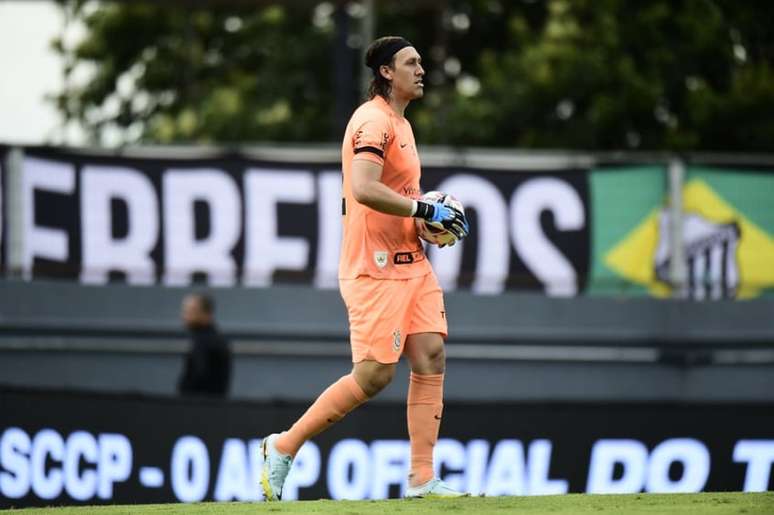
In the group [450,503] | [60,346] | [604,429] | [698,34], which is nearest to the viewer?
A: [450,503]

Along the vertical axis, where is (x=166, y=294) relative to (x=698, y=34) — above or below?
below

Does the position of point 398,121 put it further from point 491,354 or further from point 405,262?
point 491,354

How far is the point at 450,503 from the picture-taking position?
7582 millimetres

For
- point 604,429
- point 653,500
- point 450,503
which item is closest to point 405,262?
point 450,503

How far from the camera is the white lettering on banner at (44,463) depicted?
11.4m

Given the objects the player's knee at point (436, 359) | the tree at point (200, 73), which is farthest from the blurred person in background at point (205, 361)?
the tree at point (200, 73)

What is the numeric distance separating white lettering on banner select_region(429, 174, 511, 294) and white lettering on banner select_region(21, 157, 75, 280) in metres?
3.86

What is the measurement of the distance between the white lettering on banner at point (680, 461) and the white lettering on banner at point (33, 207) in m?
6.95

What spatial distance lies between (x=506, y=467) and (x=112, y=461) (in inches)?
117

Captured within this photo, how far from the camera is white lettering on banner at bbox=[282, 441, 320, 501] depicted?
11539 mm

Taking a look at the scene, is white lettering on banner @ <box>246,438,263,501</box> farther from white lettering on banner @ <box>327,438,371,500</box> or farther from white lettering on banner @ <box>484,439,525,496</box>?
white lettering on banner @ <box>484,439,525,496</box>

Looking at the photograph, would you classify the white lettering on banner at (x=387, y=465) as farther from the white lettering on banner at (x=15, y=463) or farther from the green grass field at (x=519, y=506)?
the green grass field at (x=519, y=506)

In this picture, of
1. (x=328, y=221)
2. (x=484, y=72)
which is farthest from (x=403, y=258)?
(x=484, y=72)

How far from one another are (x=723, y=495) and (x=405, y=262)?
205 cm
